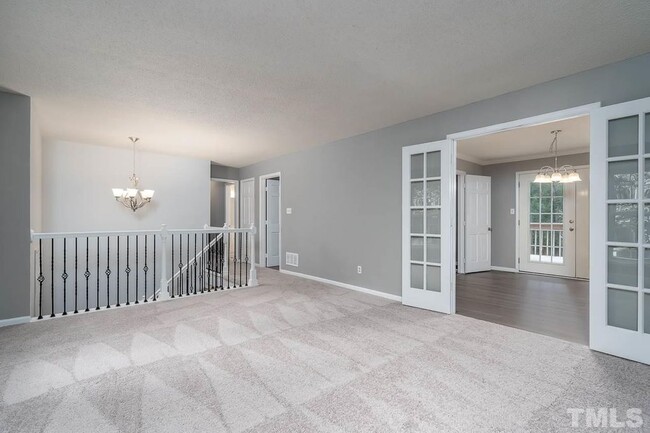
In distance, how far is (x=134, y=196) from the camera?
215 inches

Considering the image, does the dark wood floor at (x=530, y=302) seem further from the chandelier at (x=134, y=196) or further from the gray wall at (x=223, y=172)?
the gray wall at (x=223, y=172)

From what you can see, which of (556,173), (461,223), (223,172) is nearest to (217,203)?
(223,172)

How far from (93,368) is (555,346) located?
393cm

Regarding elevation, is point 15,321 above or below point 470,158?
below

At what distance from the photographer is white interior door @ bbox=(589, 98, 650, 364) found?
2.47 meters

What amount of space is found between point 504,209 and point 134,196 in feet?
25.1

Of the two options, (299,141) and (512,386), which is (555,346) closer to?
(512,386)

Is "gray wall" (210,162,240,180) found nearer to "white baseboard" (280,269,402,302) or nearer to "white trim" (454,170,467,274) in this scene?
"white baseboard" (280,269,402,302)

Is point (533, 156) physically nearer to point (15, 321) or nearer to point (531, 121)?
point (531, 121)

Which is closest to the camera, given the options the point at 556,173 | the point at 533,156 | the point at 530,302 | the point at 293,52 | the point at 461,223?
the point at 293,52

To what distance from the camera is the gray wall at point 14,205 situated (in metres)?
3.32

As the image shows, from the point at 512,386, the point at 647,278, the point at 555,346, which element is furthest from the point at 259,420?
the point at 647,278

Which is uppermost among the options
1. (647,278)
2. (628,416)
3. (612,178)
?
(612,178)

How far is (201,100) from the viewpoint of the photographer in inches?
137
